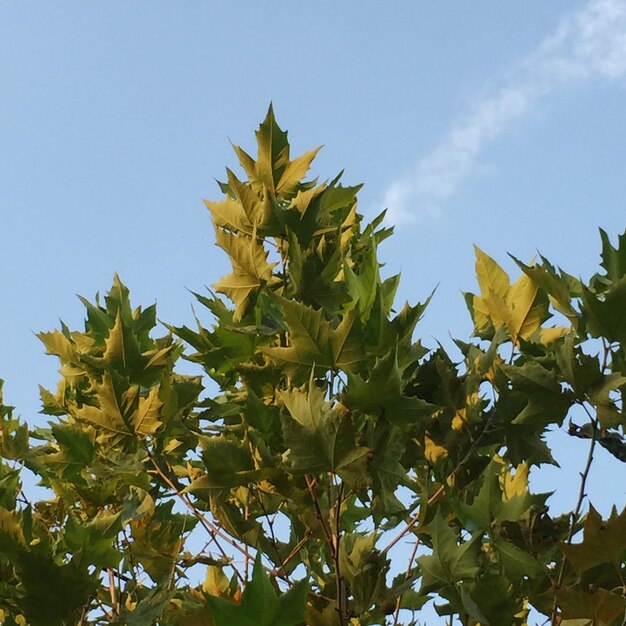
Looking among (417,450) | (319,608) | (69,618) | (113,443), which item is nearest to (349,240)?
(417,450)

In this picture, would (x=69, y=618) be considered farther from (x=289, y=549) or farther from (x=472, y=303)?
(x=472, y=303)

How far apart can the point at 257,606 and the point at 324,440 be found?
1.46 feet

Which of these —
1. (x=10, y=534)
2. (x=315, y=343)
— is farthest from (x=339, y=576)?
(x=10, y=534)

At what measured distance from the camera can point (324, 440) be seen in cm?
207

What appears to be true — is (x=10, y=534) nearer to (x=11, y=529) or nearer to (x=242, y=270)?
(x=11, y=529)

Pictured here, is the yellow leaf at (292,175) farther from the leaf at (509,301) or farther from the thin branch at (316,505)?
the thin branch at (316,505)

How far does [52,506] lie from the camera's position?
11.4 ft

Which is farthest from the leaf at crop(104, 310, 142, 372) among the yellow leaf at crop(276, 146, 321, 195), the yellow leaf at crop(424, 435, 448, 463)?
the yellow leaf at crop(424, 435, 448, 463)

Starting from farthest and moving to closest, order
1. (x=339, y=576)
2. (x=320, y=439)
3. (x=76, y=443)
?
(x=76, y=443) → (x=339, y=576) → (x=320, y=439)

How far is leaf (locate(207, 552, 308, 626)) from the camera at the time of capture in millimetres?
1759

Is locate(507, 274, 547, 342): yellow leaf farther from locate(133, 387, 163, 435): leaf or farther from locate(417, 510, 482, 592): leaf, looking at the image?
locate(133, 387, 163, 435): leaf

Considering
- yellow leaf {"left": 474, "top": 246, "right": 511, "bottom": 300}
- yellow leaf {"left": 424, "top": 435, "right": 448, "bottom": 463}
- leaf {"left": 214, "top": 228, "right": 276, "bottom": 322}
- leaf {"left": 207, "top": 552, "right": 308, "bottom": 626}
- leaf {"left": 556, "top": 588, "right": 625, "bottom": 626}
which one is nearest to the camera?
leaf {"left": 207, "top": 552, "right": 308, "bottom": 626}

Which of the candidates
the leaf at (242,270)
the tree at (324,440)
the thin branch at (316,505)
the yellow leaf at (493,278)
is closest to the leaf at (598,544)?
the tree at (324,440)

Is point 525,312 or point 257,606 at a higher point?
point 525,312
